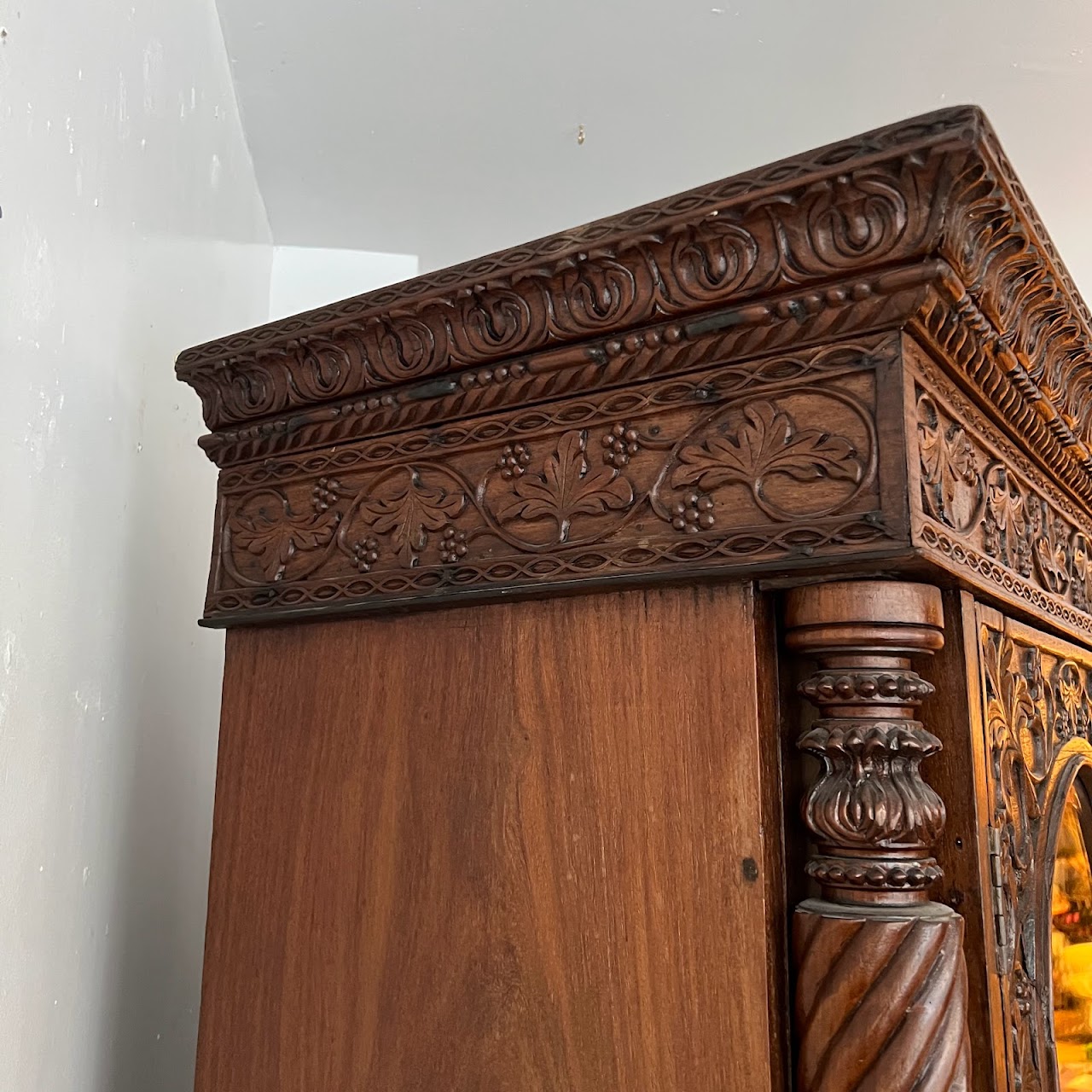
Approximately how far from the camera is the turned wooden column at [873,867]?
52 cm

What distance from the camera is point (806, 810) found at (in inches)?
21.9

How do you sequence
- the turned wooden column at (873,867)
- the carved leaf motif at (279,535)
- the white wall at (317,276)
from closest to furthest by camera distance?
the turned wooden column at (873,867)
the carved leaf motif at (279,535)
the white wall at (317,276)

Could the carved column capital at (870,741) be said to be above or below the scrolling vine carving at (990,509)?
below

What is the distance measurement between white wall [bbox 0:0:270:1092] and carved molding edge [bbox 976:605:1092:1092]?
1.99 feet

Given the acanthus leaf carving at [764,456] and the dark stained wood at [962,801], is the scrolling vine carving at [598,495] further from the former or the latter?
the dark stained wood at [962,801]

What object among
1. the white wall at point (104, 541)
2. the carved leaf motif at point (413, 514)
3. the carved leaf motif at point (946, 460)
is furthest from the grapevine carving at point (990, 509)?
the white wall at point (104, 541)

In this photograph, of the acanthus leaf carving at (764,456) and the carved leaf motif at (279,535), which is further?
the carved leaf motif at (279,535)

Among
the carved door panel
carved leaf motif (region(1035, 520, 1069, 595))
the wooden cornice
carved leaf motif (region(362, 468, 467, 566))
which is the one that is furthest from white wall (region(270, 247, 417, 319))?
the carved door panel

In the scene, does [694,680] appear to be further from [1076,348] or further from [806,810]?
[1076,348]

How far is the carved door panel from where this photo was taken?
58cm

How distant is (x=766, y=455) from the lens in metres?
0.58

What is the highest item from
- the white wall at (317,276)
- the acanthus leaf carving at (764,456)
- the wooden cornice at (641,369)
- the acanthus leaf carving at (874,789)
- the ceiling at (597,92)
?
the ceiling at (597,92)

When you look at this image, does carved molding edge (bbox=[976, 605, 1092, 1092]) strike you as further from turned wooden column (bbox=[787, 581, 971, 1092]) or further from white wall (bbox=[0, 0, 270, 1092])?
white wall (bbox=[0, 0, 270, 1092])

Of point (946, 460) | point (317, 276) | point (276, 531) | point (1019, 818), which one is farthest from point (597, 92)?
point (1019, 818)
